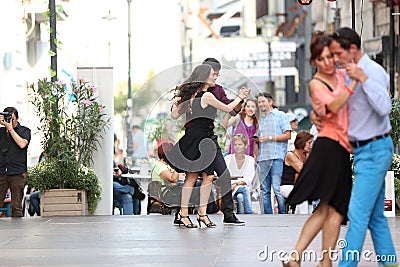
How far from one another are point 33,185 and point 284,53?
42894 millimetres

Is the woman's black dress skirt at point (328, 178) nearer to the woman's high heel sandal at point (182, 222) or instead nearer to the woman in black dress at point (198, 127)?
the woman in black dress at point (198, 127)

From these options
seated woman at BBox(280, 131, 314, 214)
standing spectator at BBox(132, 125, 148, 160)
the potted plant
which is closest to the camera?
the potted plant

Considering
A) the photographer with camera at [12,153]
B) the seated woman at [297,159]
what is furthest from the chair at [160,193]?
the photographer with camera at [12,153]

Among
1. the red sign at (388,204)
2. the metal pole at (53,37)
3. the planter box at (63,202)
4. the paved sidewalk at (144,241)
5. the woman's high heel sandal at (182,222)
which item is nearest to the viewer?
the paved sidewalk at (144,241)

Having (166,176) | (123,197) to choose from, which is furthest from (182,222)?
(123,197)

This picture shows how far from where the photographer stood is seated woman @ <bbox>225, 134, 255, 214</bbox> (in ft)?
51.2

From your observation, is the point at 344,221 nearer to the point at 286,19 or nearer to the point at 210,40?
the point at 210,40

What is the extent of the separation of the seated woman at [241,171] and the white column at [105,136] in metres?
1.82

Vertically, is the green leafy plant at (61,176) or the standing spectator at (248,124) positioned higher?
the standing spectator at (248,124)

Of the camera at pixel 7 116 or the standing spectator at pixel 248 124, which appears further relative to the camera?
the standing spectator at pixel 248 124

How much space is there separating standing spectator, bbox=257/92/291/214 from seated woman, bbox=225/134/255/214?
22cm

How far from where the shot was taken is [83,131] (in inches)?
631

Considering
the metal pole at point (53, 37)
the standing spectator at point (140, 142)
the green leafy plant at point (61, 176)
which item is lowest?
the green leafy plant at point (61, 176)

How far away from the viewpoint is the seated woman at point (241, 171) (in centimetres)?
1559
